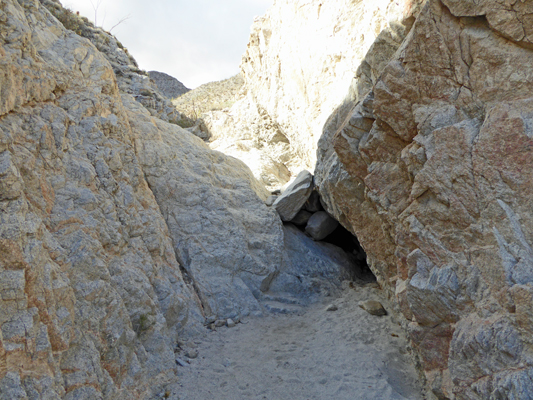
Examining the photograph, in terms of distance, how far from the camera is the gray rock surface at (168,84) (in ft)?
102

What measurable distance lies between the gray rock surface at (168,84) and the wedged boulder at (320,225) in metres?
24.2

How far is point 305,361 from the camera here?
5.61 metres

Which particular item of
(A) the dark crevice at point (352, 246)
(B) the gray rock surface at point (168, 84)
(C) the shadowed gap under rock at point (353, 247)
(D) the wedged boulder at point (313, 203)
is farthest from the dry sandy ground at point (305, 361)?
(B) the gray rock surface at point (168, 84)

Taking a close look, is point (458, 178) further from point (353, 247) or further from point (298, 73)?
point (298, 73)

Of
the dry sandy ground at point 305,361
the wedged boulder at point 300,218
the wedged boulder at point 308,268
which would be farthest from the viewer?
the wedged boulder at point 300,218

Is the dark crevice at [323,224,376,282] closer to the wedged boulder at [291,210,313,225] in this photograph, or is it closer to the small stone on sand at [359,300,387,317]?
the wedged boulder at [291,210,313,225]

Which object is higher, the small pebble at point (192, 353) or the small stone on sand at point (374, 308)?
the small stone on sand at point (374, 308)

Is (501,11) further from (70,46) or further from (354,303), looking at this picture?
(70,46)

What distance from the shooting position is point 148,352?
5012 millimetres

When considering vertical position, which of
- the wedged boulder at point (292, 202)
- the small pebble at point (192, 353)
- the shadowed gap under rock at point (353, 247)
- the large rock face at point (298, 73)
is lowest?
the small pebble at point (192, 353)

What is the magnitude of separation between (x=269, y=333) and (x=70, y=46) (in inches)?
263

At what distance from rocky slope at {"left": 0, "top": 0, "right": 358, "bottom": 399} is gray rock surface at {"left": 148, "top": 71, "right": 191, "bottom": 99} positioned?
23500mm

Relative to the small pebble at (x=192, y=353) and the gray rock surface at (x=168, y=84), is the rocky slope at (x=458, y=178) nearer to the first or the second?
the small pebble at (x=192, y=353)

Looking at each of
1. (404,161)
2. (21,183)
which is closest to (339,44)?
(404,161)
